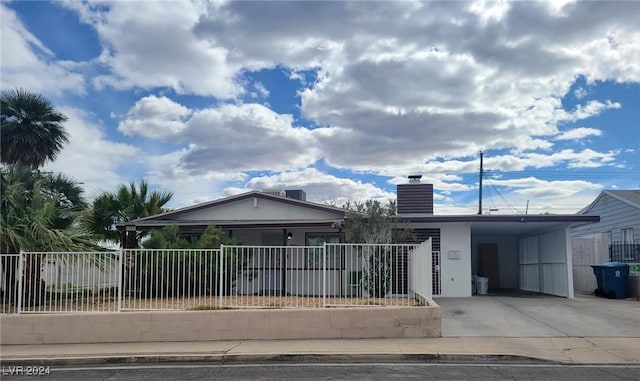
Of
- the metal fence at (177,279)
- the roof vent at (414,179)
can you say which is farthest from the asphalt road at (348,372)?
the roof vent at (414,179)

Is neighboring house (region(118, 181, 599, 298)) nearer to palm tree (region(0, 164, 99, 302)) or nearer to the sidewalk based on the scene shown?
palm tree (region(0, 164, 99, 302))

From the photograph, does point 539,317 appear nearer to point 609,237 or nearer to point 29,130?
point 609,237

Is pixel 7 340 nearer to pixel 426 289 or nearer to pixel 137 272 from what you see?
pixel 137 272

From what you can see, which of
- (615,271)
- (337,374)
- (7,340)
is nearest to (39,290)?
(7,340)

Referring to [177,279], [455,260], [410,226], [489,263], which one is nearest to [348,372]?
[177,279]

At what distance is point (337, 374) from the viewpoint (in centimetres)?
850

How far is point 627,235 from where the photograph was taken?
970 inches

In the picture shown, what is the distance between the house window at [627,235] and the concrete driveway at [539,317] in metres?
8.09

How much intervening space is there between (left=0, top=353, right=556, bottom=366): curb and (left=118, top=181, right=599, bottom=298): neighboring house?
8164 mm

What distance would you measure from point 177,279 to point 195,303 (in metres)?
0.63

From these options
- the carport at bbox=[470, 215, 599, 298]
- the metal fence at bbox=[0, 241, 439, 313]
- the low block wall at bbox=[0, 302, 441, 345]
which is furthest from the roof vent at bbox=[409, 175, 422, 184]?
the low block wall at bbox=[0, 302, 441, 345]

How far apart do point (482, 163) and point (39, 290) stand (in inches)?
1219

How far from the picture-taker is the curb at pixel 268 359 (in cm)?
943

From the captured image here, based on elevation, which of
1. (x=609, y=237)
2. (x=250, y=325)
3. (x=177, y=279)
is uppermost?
(x=609, y=237)
